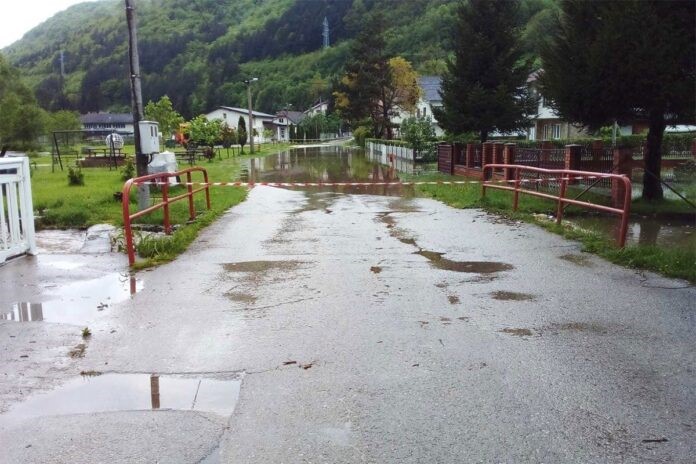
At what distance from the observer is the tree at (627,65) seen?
40.0 feet

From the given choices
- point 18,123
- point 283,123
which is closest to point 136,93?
point 18,123

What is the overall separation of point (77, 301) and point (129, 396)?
279cm

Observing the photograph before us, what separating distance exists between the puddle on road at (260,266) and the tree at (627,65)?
346 inches

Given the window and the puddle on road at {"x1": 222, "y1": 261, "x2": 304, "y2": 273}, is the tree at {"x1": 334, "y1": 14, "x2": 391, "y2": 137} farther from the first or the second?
the puddle on road at {"x1": 222, "y1": 261, "x2": 304, "y2": 273}

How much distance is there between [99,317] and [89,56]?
135 metres

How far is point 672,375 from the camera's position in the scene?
167 inches

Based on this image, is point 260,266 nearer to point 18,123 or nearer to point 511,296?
point 511,296

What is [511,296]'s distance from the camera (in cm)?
639

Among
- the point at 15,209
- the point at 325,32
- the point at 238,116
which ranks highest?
the point at 325,32

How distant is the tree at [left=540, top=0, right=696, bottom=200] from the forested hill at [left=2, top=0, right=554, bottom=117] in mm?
82723

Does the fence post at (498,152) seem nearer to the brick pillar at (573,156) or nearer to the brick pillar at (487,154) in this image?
the brick pillar at (487,154)

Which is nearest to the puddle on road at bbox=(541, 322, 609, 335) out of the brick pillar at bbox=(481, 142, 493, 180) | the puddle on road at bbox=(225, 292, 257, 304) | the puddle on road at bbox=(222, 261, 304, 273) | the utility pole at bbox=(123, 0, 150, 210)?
the puddle on road at bbox=(225, 292, 257, 304)

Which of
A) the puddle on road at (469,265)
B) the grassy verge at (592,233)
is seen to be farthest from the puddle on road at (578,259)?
the puddle on road at (469,265)

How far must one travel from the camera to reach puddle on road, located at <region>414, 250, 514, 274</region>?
25.2 feet
